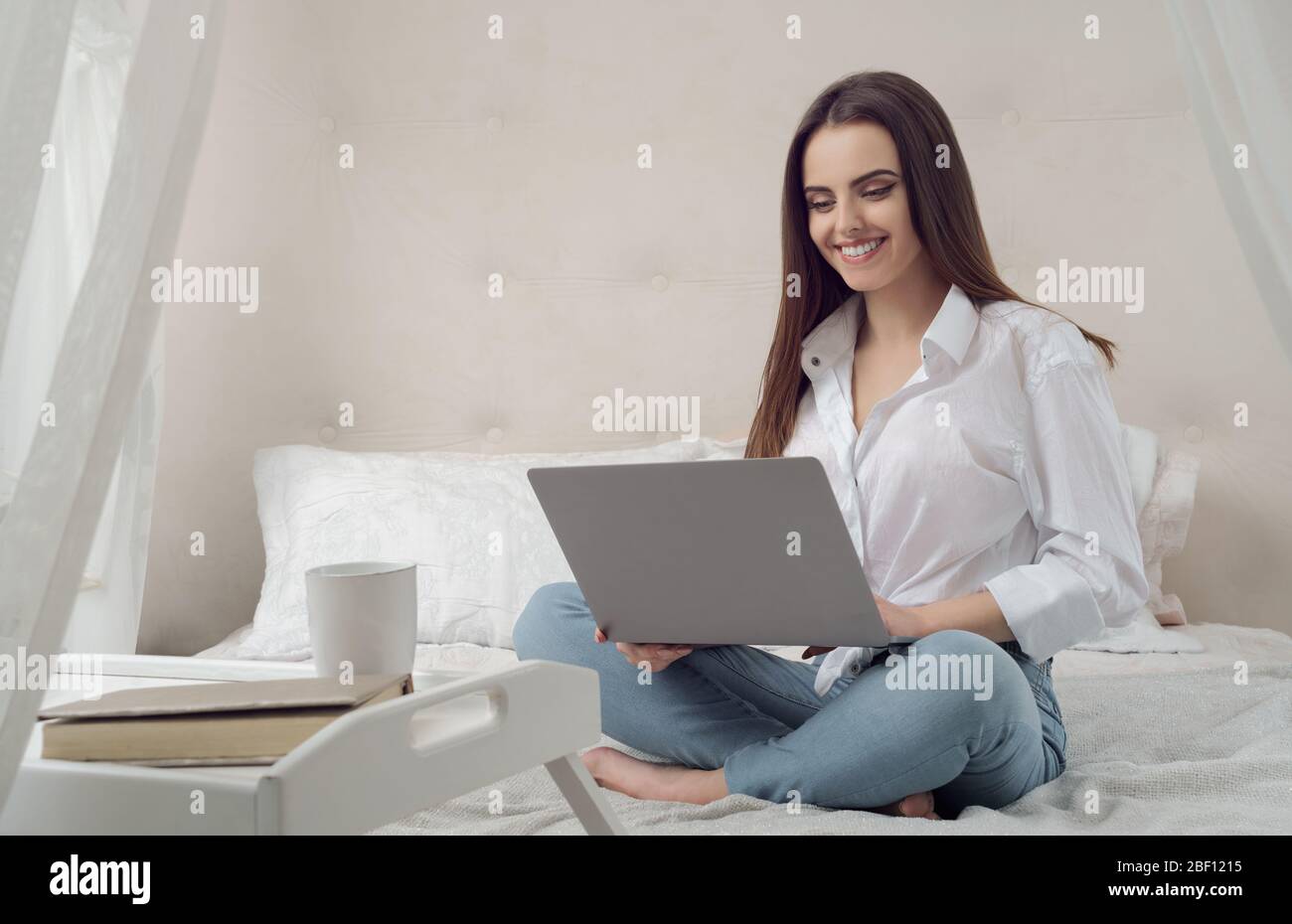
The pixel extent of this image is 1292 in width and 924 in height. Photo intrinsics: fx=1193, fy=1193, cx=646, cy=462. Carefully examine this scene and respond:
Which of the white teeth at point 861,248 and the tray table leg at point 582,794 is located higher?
the white teeth at point 861,248

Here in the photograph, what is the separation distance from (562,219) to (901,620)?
1222 mm

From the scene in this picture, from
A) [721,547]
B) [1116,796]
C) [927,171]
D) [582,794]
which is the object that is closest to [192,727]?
[582,794]

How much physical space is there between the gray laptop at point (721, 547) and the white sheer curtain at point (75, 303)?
13.8 inches

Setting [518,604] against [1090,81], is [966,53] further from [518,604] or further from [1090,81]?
[518,604]

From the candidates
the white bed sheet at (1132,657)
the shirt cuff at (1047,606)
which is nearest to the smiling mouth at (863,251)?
the shirt cuff at (1047,606)

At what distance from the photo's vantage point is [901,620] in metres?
1.14

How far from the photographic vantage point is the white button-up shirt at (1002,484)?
Result: 118 centimetres

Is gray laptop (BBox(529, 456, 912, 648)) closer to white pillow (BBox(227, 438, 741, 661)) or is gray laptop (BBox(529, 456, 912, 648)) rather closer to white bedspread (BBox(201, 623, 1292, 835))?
white bedspread (BBox(201, 623, 1292, 835))

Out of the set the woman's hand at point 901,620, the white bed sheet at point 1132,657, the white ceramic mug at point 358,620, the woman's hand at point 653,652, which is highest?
the white ceramic mug at point 358,620

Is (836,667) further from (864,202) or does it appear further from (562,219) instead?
(562,219)

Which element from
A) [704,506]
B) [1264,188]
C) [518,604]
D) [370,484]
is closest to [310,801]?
[704,506]

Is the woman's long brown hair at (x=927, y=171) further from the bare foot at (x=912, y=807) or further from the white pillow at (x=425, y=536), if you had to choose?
the white pillow at (x=425, y=536)
